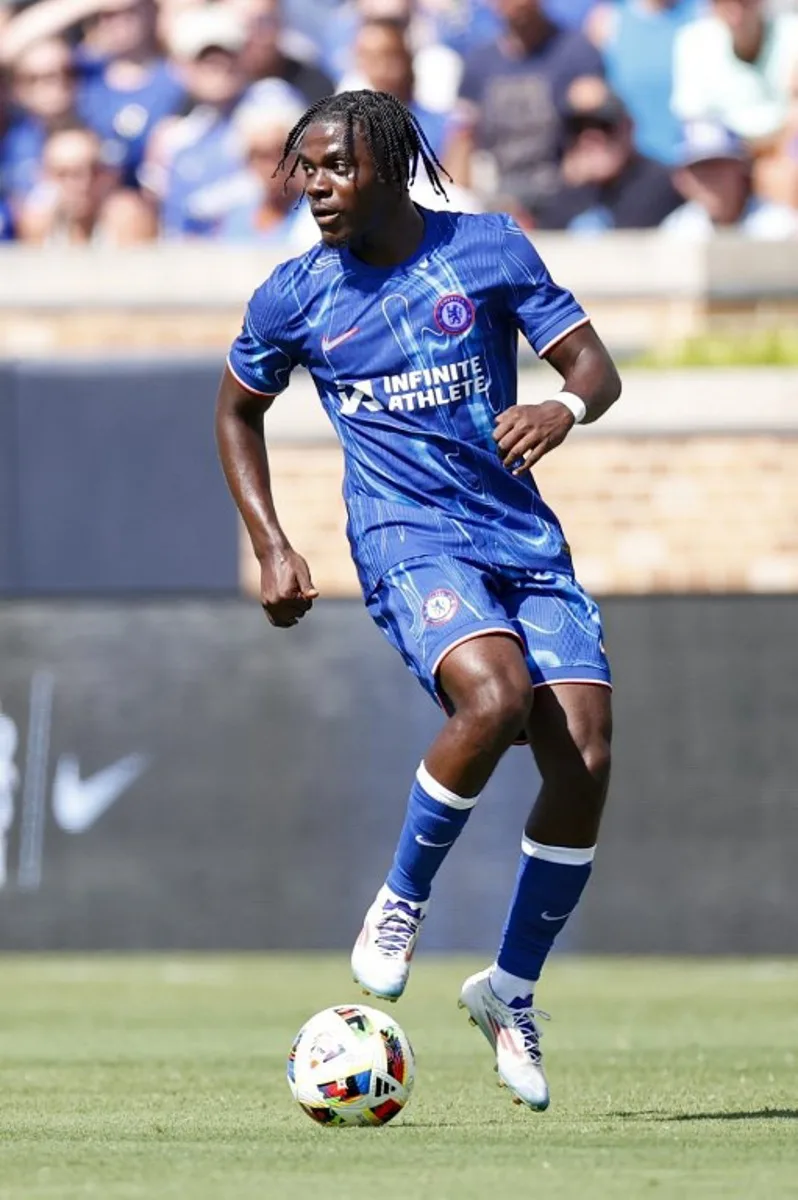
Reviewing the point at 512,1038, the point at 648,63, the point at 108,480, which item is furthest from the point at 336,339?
the point at 648,63

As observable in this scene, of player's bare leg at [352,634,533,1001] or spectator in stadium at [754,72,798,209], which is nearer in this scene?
player's bare leg at [352,634,533,1001]

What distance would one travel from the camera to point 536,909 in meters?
6.37

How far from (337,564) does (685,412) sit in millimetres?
2021

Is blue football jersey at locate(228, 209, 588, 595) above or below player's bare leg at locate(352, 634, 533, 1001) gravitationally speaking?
above

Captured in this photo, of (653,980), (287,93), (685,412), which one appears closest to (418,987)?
(653,980)

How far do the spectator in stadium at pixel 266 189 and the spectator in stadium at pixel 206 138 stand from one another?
112mm

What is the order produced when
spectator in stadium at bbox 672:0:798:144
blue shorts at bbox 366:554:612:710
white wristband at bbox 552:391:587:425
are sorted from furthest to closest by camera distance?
spectator in stadium at bbox 672:0:798:144
white wristband at bbox 552:391:587:425
blue shorts at bbox 366:554:612:710

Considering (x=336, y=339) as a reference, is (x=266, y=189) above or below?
below

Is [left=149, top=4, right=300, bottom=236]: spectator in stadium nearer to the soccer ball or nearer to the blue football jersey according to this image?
the blue football jersey

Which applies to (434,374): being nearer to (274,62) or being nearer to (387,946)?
(387,946)

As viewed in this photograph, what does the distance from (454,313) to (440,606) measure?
75 cm

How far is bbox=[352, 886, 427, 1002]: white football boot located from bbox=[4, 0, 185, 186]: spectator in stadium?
1073cm

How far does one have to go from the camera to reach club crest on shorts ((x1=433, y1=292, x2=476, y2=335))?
6348 mm

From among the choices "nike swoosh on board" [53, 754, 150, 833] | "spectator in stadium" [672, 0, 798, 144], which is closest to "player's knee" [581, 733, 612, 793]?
"nike swoosh on board" [53, 754, 150, 833]
